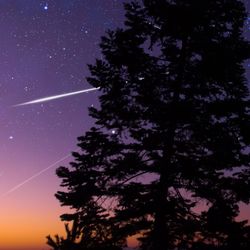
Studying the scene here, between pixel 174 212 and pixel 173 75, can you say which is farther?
pixel 173 75

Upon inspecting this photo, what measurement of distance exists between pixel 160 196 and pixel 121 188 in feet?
4.45

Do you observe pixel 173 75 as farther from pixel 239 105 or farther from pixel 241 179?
pixel 241 179

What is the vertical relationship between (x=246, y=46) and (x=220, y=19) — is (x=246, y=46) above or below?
below

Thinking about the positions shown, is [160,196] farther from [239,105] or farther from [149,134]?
[239,105]

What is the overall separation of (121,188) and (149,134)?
6.48 ft

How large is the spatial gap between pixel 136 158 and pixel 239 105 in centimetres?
382

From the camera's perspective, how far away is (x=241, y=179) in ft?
50.2

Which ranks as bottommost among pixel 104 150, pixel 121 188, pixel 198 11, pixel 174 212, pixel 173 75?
pixel 174 212

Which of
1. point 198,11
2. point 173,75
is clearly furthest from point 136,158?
point 198,11

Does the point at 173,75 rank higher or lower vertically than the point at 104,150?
higher

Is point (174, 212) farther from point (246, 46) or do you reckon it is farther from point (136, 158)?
point (246, 46)

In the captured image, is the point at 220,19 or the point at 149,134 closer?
the point at 149,134

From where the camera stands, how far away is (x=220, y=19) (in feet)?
55.4

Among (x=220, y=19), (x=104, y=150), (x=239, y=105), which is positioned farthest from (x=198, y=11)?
(x=104, y=150)
